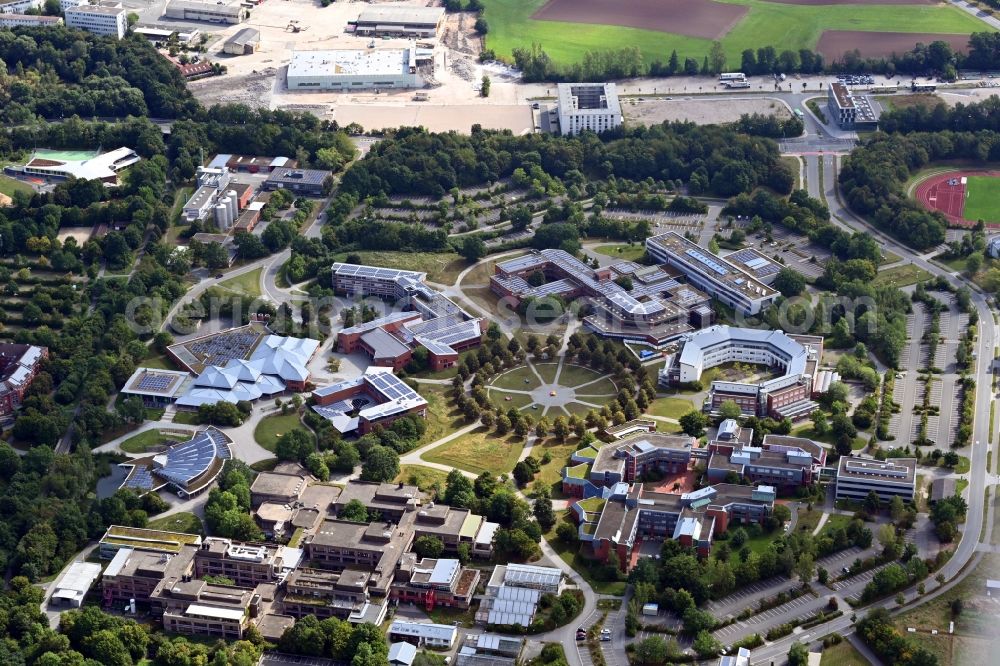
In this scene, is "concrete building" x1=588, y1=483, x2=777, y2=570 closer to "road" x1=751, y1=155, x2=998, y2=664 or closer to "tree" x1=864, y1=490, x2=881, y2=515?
"tree" x1=864, y1=490, x2=881, y2=515

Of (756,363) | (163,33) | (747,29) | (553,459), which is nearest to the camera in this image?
(553,459)

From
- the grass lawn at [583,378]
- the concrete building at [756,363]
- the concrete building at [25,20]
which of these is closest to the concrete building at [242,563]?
the grass lawn at [583,378]

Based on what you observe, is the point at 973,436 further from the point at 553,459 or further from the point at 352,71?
the point at 352,71

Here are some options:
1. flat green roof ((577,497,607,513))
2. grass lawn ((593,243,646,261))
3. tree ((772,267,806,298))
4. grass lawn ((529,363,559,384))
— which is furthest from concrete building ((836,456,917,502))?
grass lawn ((593,243,646,261))

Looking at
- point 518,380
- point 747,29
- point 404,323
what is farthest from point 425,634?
point 747,29

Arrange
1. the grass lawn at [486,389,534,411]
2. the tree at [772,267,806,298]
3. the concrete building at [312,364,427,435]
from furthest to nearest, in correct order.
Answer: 1. the tree at [772,267,806,298]
2. the grass lawn at [486,389,534,411]
3. the concrete building at [312,364,427,435]

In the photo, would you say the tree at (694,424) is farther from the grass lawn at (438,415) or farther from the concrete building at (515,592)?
the concrete building at (515,592)

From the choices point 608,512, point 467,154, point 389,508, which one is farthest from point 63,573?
point 467,154
